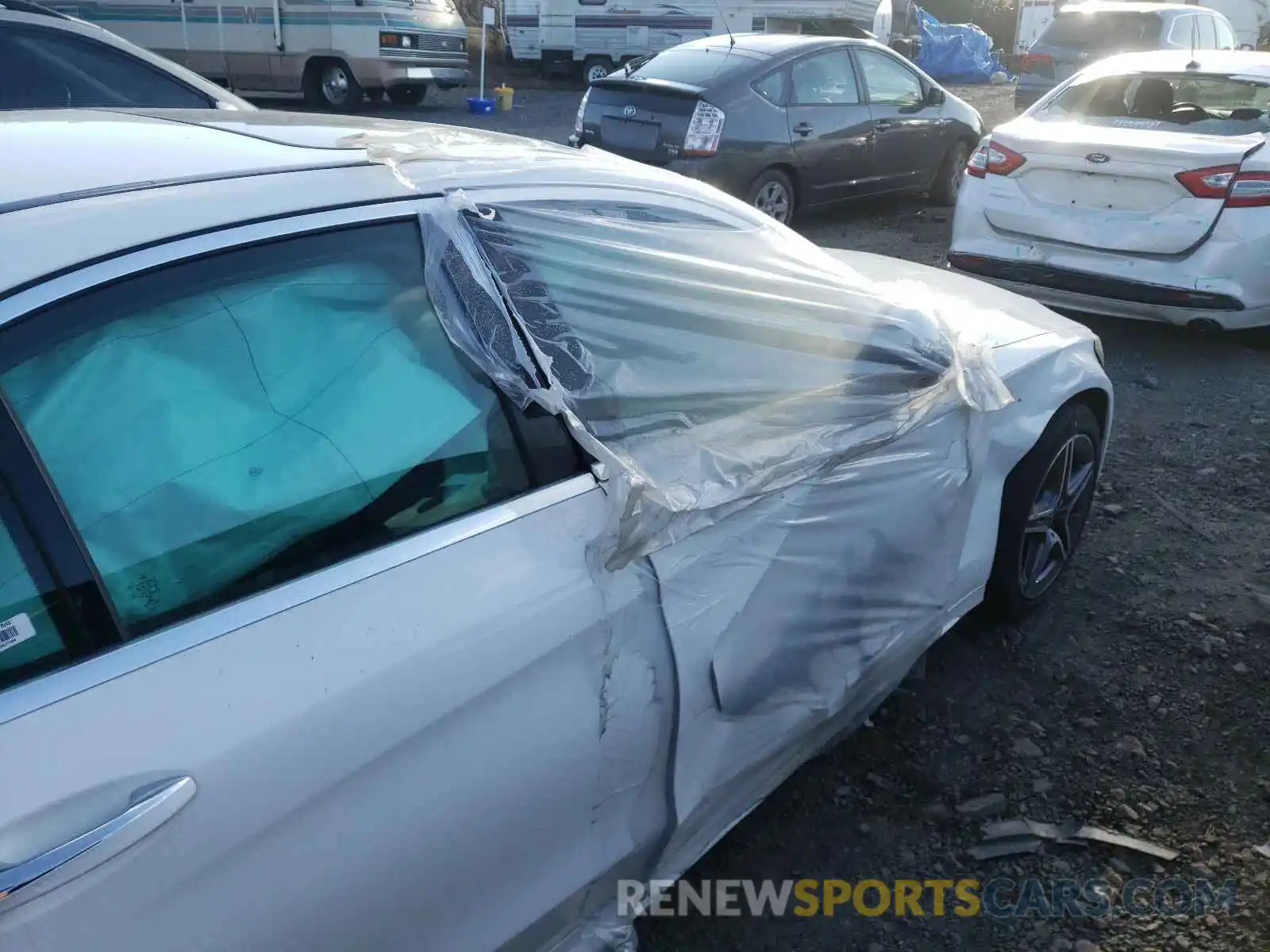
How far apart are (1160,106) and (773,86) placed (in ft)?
9.31

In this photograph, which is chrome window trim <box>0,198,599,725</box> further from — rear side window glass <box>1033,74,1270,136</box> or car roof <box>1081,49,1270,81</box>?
car roof <box>1081,49,1270,81</box>

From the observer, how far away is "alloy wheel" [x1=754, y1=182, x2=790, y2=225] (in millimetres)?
8203

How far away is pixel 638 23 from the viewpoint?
18594 millimetres

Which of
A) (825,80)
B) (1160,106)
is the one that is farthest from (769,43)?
(1160,106)

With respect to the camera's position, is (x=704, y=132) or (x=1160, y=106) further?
(x=704, y=132)

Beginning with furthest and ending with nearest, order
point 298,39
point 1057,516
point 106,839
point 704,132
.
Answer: point 298,39 < point 704,132 < point 1057,516 < point 106,839

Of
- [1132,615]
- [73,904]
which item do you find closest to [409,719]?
[73,904]

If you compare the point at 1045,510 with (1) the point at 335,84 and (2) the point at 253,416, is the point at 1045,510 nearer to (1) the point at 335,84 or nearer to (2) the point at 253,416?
(2) the point at 253,416

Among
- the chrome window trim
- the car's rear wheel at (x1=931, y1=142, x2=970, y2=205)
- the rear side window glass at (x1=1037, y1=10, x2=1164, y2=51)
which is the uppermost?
the chrome window trim

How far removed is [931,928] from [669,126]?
6505 mm

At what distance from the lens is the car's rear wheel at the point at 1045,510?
3258 millimetres

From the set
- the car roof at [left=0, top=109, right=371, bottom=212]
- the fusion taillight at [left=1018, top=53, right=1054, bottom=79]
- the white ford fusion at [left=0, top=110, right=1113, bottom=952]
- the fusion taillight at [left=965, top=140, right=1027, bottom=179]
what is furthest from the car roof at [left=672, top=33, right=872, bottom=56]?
the car roof at [left=0, top=109, right=371, bottom=212]

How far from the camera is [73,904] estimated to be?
1.24 meters

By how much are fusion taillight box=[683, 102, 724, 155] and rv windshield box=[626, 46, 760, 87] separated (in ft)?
0.97
